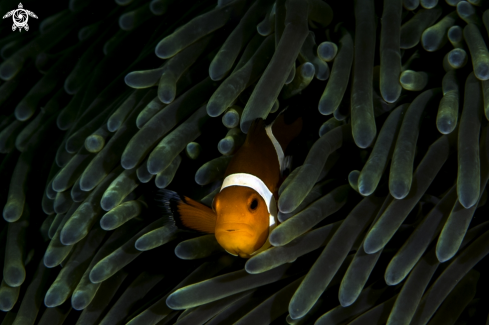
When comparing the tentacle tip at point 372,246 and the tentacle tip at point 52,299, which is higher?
the tentacle tip at point 52,299

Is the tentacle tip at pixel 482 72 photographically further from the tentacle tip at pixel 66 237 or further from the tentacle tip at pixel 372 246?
the tentacle tip at pixel 66 237

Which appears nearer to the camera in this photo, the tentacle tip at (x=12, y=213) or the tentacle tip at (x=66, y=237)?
the tentacle tip at (x=66, y=237)

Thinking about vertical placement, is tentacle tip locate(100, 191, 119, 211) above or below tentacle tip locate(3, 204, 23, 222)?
below

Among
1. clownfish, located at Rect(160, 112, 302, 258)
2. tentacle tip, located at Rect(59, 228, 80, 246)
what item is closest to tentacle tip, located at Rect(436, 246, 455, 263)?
clownfish, located at Rect(160, 112, 302, 258)

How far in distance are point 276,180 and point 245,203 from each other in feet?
0.59

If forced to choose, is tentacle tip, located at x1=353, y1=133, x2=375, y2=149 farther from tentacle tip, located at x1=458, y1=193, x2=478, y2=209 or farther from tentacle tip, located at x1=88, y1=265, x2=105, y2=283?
tentacle tip, located at x1=88, y1=265, x2=105, y2=283

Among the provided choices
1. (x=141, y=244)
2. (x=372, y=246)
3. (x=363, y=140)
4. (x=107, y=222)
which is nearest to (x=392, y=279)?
(x=372, y=246)

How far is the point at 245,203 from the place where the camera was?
102 centimetres

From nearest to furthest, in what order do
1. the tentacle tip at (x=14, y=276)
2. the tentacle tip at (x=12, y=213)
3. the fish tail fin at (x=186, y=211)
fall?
1. the fish tail fin at (x=186, y=211)
2. the tentacle tip at (x=14, y=276)
3. the tentacle tip at (x=12, y=213)

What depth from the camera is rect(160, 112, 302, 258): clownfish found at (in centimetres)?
99

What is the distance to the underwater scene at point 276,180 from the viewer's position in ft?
3.07

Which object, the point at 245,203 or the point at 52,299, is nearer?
the point at 245,203

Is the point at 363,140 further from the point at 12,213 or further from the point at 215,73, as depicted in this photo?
the point at 12,213

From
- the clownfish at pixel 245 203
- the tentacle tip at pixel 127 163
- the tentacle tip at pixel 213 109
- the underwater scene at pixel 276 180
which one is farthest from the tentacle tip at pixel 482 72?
the tentacle tip at pixel 127 163
